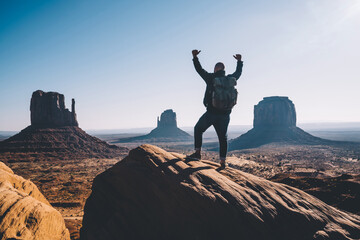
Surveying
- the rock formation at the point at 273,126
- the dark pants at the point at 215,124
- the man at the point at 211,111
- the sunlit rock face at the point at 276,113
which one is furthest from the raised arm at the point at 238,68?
the sunlit rock face at the point at 276,113

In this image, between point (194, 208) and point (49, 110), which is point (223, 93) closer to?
point (194, 208)

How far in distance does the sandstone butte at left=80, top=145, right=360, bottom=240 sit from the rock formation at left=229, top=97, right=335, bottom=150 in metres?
105

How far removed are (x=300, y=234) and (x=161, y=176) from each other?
2.65m

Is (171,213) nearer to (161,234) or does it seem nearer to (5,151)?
(161,234)

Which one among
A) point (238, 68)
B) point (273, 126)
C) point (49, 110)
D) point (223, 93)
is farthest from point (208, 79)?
point (273, 126)

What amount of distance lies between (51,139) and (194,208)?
262 feet

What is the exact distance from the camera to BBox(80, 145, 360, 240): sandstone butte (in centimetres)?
337

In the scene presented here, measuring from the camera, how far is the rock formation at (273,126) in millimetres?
106000

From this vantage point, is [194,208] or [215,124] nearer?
[194,208]

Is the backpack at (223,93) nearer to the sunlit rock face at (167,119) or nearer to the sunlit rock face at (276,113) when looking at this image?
the sunlit rock face at (276,113)

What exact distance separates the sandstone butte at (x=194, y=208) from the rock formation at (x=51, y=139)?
66173 millimetres

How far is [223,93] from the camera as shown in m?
4.20

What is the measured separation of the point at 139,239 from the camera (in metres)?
3.40

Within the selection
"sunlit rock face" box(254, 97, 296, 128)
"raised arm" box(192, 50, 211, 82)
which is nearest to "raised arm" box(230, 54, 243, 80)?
"raised arm" box(192, 50, 211, 82)
